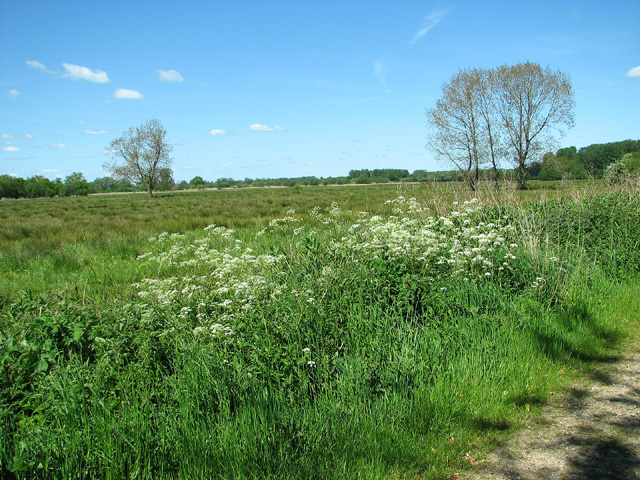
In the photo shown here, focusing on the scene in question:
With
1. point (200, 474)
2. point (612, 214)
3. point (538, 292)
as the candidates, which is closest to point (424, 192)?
point (612, 214)

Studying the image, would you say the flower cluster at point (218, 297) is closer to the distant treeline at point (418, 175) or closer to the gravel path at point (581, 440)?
the gravel path at point (581, 440)

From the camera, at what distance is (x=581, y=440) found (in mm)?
3221

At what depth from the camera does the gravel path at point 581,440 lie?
9.39 feet

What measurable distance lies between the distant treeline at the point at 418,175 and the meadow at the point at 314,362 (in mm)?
5077

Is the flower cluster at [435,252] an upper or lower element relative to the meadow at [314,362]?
upper

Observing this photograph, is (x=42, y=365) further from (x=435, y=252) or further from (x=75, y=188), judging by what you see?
(x=75, y=188)

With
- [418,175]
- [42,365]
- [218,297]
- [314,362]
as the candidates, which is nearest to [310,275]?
[218,297]

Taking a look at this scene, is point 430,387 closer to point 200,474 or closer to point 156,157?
point 200,474

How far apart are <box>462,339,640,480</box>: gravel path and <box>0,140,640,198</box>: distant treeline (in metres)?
6.92

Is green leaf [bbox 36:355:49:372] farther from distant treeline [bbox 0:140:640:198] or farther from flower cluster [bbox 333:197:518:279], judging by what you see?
distant treeline [bbox 0:140:640:198]

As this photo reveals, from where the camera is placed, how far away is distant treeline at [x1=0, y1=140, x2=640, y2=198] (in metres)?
16.2

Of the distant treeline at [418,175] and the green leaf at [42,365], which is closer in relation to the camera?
the green leaf at [42,365]

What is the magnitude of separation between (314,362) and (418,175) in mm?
9346

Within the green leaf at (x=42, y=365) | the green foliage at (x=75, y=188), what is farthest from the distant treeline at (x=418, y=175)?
the green leaf at (x=42, y=365)
